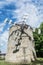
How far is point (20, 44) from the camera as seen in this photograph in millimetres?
23094

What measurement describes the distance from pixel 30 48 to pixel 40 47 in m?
15.0

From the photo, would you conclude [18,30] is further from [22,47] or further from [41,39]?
[41,39]

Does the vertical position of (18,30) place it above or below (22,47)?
above

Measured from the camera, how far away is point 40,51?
3756 centimetres

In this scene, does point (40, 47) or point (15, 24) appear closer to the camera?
point (15, 24)

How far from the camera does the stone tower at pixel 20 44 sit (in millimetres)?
22875

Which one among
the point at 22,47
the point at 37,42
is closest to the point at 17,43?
the point at 22,47

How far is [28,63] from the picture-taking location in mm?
22672

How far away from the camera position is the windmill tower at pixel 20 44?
22875 mm

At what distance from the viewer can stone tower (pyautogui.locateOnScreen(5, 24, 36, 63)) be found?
2288 cm

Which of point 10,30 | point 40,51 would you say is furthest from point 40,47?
point 10,30

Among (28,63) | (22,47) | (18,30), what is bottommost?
(28,63)

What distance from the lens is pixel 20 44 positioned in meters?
23.1

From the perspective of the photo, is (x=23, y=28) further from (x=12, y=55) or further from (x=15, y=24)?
(x=12, y=55)
